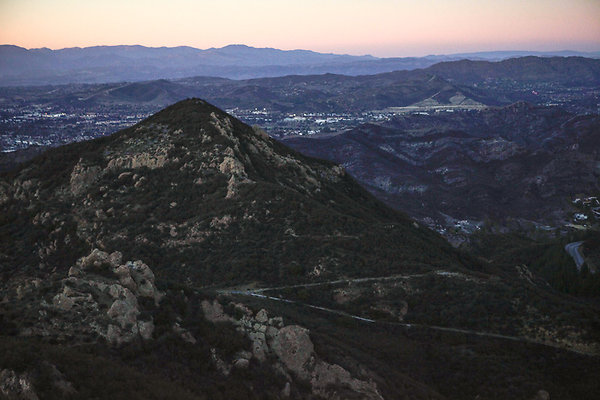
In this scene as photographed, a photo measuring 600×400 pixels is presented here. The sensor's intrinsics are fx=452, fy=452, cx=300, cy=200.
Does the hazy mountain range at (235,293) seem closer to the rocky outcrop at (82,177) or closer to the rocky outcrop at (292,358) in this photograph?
the rocky outcrop at (292,358)

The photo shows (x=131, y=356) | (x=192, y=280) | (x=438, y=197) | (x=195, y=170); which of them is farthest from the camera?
(x=438, y=197)

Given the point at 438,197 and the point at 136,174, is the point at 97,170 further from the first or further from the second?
the point at 438,197

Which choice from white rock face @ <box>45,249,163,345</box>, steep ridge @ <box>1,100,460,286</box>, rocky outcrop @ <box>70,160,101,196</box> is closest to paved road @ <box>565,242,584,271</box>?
steep ridge @ <box>1,100,460,286</box>

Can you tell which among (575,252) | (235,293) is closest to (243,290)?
(235,293)

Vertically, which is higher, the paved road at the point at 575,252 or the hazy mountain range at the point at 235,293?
the hazy mountain range at the point at 235,293

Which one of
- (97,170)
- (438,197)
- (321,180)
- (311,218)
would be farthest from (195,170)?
(438,197)

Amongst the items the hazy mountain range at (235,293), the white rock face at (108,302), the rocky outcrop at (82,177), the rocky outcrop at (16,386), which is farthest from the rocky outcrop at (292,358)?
the rocky outcrop at (82,177)

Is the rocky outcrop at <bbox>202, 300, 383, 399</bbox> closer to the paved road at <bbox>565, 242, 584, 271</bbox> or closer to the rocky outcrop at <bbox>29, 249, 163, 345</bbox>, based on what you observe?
the rocky outcrop at <bbox>29, 249, 163, 345</bbox>

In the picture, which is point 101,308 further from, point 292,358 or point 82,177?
point 82,177
